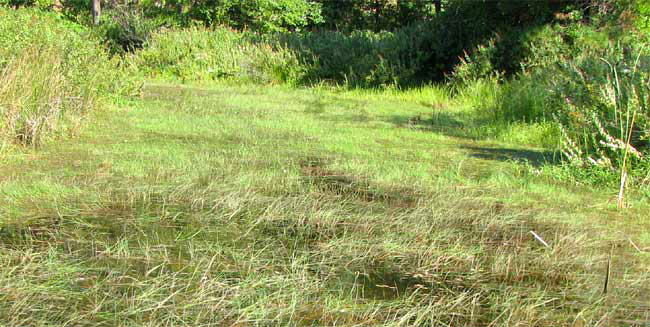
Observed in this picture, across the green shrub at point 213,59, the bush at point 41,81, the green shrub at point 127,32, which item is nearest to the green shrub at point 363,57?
the green shrub at point 213,59

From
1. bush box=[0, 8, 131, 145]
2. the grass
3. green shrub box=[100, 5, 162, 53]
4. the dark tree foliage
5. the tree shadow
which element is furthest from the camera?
the dark tree foliage

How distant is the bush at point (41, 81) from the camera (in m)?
5.64

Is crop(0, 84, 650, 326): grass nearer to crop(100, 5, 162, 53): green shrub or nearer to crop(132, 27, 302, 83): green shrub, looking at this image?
crop(132, 27, 302, 83): green shrub

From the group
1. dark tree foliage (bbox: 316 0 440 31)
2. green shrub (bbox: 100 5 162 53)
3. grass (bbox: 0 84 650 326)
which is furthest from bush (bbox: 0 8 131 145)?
dark tree foliage (bbox: 316 0 440 31)

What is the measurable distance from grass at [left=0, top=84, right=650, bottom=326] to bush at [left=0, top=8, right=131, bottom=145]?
11.1 inches

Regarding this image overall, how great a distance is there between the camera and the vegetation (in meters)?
2.68

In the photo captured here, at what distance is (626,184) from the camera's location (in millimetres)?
4953

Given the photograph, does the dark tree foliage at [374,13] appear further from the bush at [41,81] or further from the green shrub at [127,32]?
the bush at [41,81]

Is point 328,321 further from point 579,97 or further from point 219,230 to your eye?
point 579,97

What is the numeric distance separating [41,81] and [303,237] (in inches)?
152

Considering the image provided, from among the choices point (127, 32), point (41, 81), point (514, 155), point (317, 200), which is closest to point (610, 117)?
point (514, 155)

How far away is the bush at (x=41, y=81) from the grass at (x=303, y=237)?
0.28m

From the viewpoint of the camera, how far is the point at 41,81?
614 cm

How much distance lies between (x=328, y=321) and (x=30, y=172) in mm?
3325
